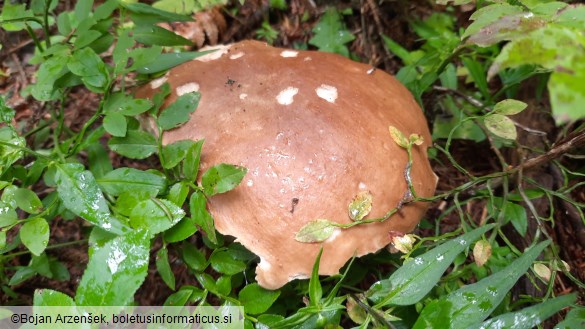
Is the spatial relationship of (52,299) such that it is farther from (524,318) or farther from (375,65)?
(375,65)

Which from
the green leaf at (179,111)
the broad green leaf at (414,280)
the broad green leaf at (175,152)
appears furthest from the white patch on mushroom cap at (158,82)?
the broad green leaf at (414,280)

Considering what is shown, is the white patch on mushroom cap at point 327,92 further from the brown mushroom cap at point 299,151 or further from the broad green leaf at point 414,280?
the broad green leaf at point 414,280

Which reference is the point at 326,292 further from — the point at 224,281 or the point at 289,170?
the point at 289,170

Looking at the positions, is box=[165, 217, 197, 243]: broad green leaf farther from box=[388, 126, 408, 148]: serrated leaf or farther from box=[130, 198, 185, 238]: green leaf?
box=[388, 126, 408, 148]: serrated leaf

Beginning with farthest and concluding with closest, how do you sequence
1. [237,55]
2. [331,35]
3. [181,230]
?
[331,35], [237,55], [181,230]

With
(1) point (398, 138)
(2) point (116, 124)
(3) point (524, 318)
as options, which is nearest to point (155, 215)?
(2) point (116, 124)

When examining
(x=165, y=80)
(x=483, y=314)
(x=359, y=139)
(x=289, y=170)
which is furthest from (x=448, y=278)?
(x=165, y=80)
